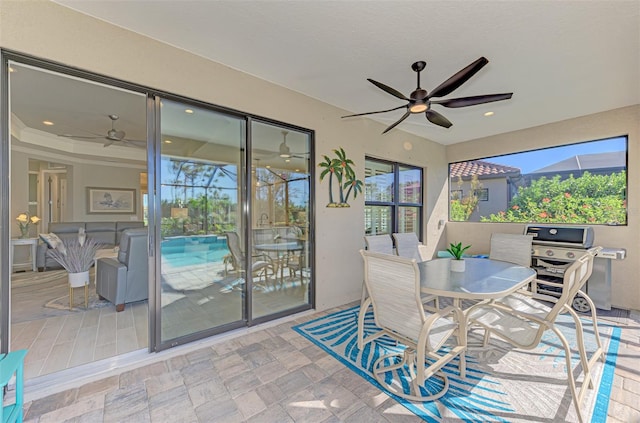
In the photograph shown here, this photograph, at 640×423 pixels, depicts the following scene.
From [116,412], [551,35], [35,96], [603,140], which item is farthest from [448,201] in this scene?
[35,96]

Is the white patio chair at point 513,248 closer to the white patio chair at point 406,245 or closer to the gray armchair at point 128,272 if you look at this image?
the white patio chair at point 406,245

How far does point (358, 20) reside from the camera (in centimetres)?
197

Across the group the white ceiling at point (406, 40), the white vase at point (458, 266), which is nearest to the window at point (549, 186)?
the white ceiling at point (406, 40)

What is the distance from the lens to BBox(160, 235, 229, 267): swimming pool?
7.85ft

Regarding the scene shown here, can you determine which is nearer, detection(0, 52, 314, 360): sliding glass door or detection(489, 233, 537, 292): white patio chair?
detection(0, 52, 314, 360): sliding glass door

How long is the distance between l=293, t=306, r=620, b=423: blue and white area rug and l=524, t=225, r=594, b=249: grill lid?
1076mm

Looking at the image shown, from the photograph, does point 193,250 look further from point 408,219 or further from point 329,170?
point 408,219

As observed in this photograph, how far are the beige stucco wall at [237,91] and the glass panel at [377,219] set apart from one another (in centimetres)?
47

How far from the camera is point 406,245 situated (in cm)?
364

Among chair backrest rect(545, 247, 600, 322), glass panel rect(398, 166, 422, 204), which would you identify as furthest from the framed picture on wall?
chair backrest rect(545, 247, 600, 322)

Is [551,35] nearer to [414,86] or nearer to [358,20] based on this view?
[414,86]

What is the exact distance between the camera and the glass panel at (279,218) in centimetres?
297

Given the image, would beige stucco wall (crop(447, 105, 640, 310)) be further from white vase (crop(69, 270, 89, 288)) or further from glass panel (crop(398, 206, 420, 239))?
white vase (crop(69, 270, 89, 288))

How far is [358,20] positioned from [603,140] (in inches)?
162
